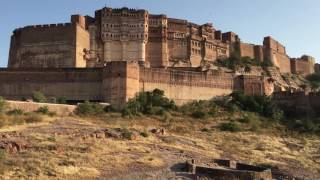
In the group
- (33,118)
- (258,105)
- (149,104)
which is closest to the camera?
(33,118)

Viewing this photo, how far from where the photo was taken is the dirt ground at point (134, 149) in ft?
68.5

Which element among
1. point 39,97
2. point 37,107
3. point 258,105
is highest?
point 39,97

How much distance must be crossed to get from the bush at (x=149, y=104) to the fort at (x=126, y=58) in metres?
0.71

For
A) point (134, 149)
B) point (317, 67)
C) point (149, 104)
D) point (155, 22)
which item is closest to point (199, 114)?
point (149, 104)

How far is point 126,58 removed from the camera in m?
51.4

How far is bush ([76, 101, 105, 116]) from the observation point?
34.5 m

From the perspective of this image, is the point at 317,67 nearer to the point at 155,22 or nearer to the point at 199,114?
the point at 155,22

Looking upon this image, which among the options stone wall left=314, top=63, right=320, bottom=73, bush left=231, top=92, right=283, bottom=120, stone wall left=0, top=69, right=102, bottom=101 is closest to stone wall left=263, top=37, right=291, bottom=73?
stone wall left=314, top=63, right=320, bottom=73

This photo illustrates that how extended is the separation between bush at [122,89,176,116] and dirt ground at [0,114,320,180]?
3.79ft

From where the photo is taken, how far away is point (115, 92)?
38.5m

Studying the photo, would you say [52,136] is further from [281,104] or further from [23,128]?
[281,104]

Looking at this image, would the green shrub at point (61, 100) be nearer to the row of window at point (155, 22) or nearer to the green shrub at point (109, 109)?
the green shrub at point (109, 109)

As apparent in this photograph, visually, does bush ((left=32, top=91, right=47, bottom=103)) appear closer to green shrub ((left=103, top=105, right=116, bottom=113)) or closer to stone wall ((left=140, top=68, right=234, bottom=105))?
green shrub ((left=103, top=105, right=116, bottom=113))

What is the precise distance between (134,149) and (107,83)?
14528 millimetres
